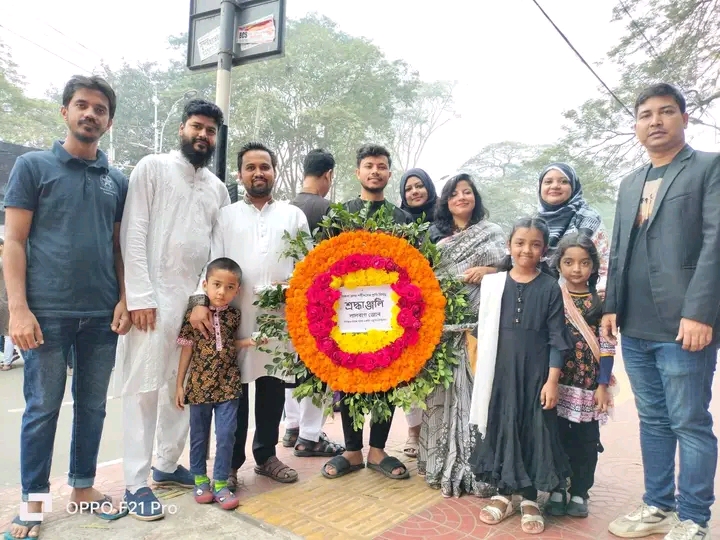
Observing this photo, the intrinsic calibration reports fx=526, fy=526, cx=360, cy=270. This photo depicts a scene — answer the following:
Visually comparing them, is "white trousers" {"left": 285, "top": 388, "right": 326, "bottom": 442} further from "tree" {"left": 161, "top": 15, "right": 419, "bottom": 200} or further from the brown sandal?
"tree" {"left": 161, "top": 15, "right": 419, "bottom": 200}

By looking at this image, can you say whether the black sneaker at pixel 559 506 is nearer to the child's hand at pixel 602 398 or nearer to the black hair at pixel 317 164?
the child's hand at pixel 602 398

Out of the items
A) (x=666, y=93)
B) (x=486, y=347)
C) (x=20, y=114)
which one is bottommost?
(x=486, y=347)

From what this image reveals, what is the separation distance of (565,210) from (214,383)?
2.34m

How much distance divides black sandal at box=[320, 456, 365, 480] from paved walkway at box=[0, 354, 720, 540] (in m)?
0.04

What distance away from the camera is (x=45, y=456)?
2.54 m

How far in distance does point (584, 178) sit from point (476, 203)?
1683 cm

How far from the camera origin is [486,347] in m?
2.78

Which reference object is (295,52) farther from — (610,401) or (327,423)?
(610,401)

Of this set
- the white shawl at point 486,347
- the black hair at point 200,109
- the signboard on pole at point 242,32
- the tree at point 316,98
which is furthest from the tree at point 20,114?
the white shawl at point 486,347

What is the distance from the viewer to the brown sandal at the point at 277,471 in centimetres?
318

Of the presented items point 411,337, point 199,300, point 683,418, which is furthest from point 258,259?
point 683,418

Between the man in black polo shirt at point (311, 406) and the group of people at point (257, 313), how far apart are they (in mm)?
510

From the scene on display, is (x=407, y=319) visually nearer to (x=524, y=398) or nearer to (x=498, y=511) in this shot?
(x=524, y=398)

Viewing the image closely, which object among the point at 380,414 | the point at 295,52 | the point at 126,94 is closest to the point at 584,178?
the point at 295,52
